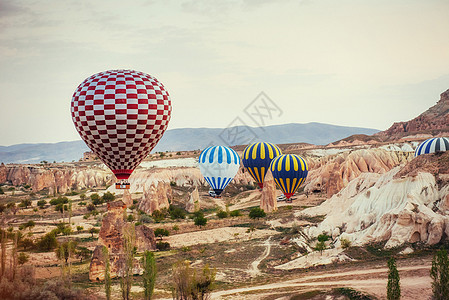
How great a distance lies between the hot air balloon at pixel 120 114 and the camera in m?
28.1

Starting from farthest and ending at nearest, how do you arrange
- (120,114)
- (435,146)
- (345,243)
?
(435,146) < (345,243) < (120,114)

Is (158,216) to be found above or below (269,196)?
below

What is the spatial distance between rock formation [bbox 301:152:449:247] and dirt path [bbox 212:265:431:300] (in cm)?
402

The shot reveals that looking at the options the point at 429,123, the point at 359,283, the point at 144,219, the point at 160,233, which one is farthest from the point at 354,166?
the point at 429,123

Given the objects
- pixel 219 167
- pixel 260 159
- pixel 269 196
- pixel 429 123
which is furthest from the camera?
pixel 429 123

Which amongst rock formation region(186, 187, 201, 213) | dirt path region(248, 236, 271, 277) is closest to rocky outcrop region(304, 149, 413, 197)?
rock formation region(186, 187, 201, 213)

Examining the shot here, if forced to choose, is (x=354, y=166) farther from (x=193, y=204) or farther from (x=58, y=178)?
(x=58, y=178)

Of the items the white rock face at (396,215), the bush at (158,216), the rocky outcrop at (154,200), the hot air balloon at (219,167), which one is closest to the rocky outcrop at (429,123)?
the hot air balloon at (219,167)

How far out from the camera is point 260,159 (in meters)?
60.1

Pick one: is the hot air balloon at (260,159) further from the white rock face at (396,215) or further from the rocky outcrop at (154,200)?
the white rock face at (396,215)

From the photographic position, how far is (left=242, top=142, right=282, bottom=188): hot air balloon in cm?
6003

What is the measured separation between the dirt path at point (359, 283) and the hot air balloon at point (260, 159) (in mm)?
34564

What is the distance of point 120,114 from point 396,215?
55.9ft

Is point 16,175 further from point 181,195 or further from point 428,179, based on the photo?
point 428,179
